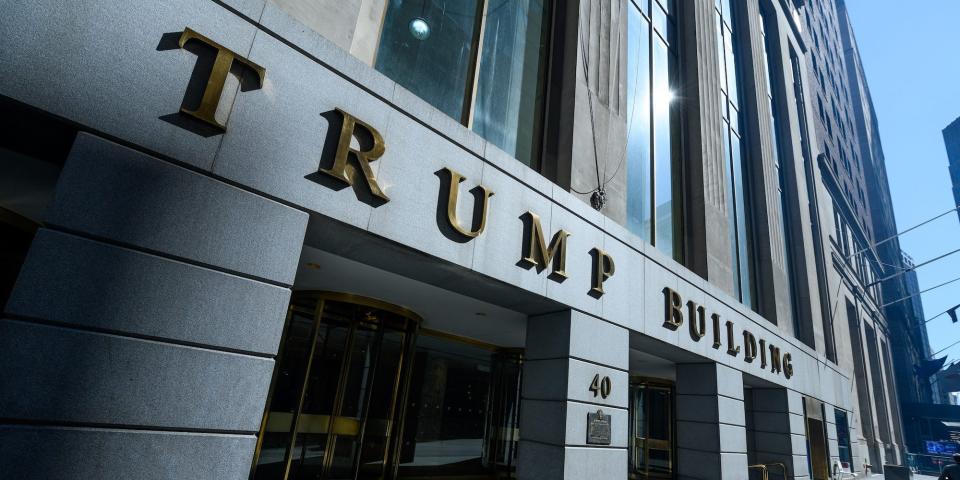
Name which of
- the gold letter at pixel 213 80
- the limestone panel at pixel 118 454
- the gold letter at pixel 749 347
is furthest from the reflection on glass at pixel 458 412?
the gold letter at pixel 213 80

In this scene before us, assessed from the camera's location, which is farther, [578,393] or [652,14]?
[652,14]

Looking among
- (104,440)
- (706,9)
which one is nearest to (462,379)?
(104,440)

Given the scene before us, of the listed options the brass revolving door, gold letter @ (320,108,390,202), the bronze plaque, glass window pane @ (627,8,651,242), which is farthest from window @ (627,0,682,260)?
gold letter @ (320,108,390,202)

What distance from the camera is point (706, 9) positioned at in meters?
16.6

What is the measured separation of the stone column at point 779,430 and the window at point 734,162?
9.69 ft

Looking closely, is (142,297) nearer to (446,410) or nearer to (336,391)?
(336,391)

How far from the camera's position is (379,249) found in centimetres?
557

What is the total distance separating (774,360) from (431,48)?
13.6 meters

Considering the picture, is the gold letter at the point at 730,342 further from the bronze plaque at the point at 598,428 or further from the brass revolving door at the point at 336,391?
the brass revolving door at the point at 336,391

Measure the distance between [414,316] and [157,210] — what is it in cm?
551

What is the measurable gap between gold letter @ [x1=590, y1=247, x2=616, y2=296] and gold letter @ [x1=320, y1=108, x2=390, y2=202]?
4136 millimetres

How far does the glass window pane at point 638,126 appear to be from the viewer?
37.4ft

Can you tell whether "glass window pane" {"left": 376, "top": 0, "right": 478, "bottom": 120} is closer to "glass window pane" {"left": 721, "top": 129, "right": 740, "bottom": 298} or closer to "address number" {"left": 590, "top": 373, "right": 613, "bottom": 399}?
"address number" {"left": 590, "top": 373, "right": 613, "bottom": 399}

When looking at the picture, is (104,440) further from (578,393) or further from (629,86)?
(629,86)
